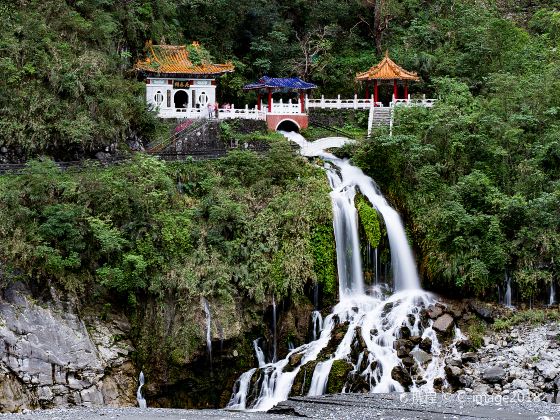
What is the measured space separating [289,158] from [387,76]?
9.89 m

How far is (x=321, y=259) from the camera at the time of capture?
1088 inches

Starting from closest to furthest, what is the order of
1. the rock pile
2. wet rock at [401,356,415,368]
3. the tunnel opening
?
1. the rock pile
2. wet rock at [401,356,415,368]
3. the tunnel opening

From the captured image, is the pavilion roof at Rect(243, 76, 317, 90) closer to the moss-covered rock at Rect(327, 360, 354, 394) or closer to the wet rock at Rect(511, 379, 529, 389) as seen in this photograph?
the moss-covered rock at Rect(327, 360, 354, 394)

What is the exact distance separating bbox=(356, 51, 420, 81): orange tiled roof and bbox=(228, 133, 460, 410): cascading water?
315 inches

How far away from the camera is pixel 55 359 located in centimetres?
2306

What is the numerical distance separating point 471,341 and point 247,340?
7285 mm

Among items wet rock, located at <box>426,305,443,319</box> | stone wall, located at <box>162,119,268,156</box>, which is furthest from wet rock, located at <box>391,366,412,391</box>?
stone wall, located at <box>162,119,268,156</box>

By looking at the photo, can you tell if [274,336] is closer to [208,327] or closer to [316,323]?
[316,323]

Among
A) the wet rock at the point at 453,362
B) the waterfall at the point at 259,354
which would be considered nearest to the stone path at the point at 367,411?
the wet rock at the point at 453,362

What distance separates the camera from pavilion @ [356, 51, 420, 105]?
1484 inches

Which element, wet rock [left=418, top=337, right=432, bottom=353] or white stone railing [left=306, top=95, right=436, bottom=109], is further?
white stone railing [left=306, top=95, right=436, bottom=109]

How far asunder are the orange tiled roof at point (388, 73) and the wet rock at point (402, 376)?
58.6ft

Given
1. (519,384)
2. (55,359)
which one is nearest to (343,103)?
(519,384)

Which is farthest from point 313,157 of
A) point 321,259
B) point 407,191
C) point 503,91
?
point 503,91
